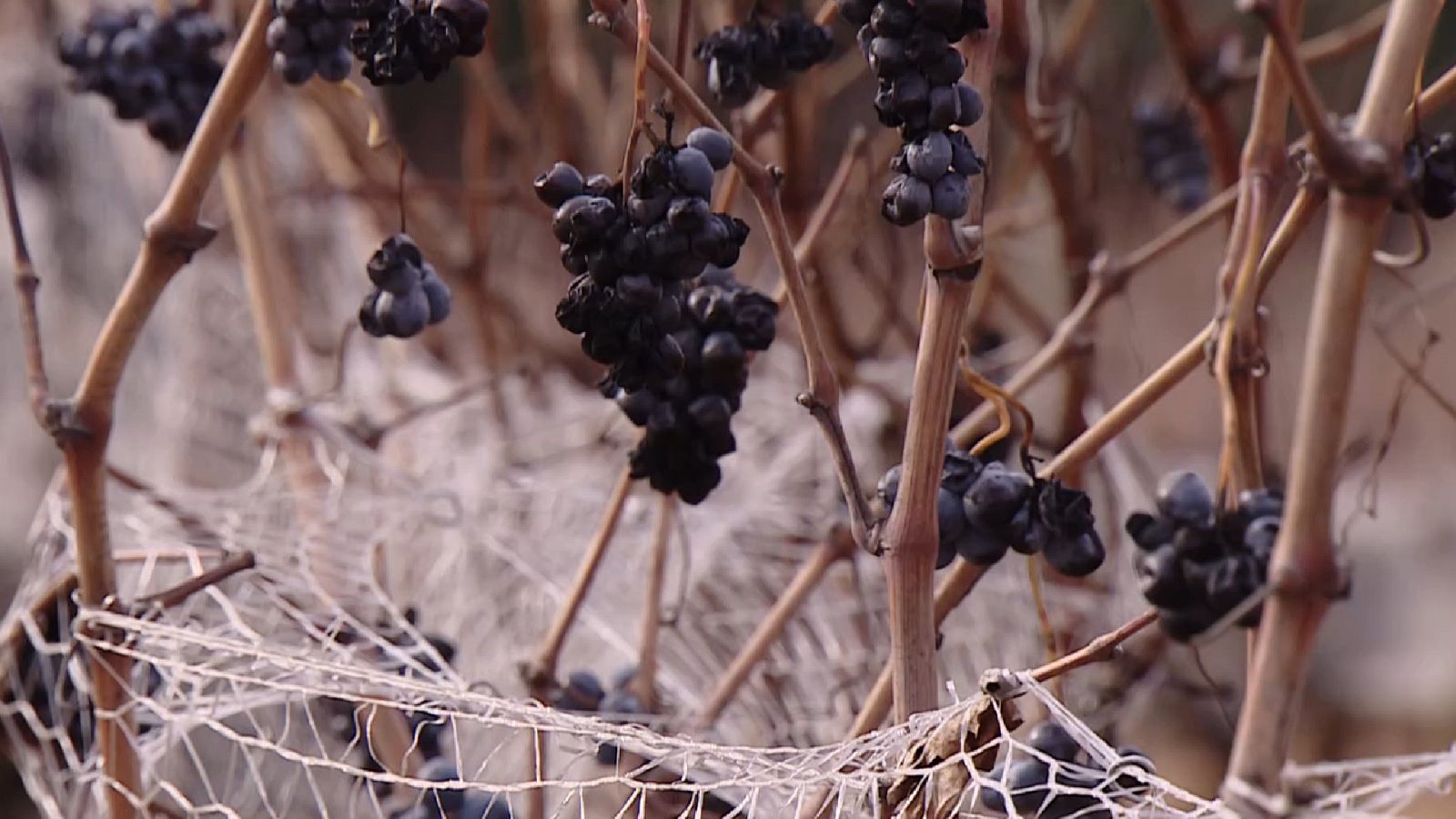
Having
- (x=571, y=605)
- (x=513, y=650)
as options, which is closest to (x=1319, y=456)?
(x=571, y=605)

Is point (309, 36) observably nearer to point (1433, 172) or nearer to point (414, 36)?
point (414, 36)

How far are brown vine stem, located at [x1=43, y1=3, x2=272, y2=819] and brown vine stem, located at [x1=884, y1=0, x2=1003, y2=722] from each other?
1.00 ft

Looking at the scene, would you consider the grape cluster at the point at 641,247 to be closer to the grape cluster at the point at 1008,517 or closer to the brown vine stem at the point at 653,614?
the grape cluster at the point at 1008,517

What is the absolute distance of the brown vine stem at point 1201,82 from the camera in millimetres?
781

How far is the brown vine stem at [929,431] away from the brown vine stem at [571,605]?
21cm

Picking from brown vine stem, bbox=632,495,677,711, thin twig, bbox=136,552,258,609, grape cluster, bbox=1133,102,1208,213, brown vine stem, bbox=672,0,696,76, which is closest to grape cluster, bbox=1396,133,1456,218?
brown vine stem, bbox=672,0,696,76

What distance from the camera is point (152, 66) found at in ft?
2.41

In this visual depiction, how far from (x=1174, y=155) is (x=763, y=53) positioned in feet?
2.09

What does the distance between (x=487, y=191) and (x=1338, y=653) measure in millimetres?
2056

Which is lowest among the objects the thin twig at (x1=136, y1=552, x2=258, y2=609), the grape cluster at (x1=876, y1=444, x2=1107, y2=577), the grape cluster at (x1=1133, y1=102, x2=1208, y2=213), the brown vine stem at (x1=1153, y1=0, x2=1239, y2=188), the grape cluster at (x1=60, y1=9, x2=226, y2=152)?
the thin twig at (x1=136, y1=552, x2=258, y2=609)

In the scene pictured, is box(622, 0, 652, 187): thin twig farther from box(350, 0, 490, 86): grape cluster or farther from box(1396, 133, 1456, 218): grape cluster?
box(1396, 133, 1456, 218): grape cluster

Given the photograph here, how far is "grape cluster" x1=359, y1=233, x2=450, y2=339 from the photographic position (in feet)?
1.89

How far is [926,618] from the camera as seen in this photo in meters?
0.49

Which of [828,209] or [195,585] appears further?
[828,209]
